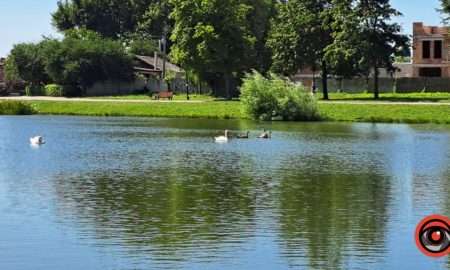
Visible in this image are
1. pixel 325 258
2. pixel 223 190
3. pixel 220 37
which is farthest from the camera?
pixel 220 37

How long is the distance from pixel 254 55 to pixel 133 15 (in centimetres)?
5704

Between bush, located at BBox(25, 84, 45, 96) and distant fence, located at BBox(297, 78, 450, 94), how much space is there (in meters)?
39.6

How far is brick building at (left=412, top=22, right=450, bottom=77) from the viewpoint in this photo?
126938 millimetres

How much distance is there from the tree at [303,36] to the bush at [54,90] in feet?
109

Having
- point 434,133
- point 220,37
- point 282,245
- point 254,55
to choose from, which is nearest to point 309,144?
point 434,133

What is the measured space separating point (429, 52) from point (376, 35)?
28.2 metres

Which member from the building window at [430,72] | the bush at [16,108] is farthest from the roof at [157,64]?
the bush at [16,108]

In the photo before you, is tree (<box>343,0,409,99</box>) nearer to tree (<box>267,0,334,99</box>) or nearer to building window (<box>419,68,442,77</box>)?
tree (<box>267,0,334,99</box>)

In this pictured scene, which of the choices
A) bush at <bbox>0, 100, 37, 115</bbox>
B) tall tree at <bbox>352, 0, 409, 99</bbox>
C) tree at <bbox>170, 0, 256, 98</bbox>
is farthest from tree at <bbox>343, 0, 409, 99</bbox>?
bush at <bbox>0, 100, 37, 115</bbox>

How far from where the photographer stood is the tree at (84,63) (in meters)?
130

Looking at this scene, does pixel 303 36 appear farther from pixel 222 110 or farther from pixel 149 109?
pixel 149 109

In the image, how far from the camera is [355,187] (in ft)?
120

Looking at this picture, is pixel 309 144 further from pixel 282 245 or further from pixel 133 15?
pixel 133 15

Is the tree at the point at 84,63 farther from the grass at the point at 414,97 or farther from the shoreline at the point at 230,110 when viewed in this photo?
the grass at the point at 414,97
